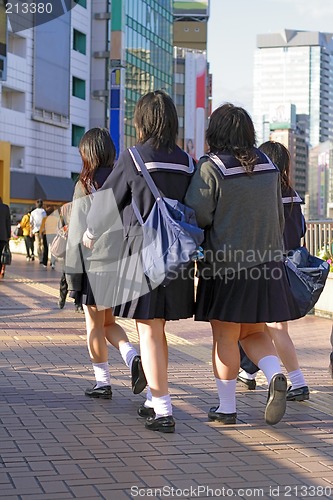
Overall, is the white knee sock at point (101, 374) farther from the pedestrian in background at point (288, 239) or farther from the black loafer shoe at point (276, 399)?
the black loafer shoe at point (276, 399)

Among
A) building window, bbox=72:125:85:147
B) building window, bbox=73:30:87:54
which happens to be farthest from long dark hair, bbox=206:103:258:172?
building window, bbox=72:125:85:147

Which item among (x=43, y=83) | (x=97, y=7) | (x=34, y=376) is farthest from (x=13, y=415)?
(x=97, y=7)

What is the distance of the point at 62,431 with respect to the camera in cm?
539

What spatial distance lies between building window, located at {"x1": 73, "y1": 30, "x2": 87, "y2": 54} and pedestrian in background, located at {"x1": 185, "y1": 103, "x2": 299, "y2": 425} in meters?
54.8

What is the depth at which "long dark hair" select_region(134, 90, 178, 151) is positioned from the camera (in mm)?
5473

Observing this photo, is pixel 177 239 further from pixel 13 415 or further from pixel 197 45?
pixel 197 45

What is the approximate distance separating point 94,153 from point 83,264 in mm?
780

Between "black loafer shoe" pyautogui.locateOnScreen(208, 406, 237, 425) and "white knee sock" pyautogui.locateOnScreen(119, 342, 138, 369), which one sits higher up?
"white knee sock" pyautogui.locateOnScreen(119, 342, 138, 369)

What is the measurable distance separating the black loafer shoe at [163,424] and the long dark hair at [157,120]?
5.24ft

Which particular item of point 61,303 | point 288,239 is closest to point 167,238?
point 288,239

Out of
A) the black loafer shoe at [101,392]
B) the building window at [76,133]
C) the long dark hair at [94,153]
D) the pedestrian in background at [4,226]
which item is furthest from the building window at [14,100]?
the black loafer shoe at [101,392]

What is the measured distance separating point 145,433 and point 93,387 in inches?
54.0

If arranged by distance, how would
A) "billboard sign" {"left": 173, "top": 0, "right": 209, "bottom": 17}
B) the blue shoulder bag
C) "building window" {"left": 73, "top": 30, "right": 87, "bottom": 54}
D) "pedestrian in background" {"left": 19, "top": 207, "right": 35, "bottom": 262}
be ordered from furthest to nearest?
"billboard sign" {"left": 173, "top": 0, "right": 209, "bottom": 17}, "building window" {"left": 73, "top": 30, "right": 87, "bottom": 54}, "pedestrian in background" {"left": 19, "top": 207, "right": 35, "bottom": 262}, the blue shoulder bag

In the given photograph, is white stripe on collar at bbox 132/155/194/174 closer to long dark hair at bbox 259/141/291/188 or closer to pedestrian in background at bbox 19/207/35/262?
long dark hair at bbox 259/141/291/188
